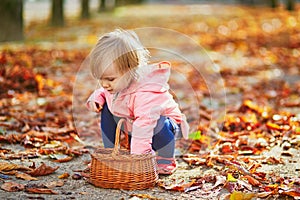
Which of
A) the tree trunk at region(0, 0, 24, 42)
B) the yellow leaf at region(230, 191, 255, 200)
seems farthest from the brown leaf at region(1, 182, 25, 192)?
the tree trunk at region(0, 0, 24, 42)

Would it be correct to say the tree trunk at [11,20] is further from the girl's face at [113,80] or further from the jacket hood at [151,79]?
the girl's face at [113,80]

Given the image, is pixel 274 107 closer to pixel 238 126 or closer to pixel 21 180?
pixel 238 126

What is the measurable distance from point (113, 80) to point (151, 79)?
282 millimetres

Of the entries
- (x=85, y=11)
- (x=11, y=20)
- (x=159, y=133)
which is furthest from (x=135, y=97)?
(x=85, y=11)

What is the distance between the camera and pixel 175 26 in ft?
51.9

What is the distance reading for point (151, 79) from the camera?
3562 mm

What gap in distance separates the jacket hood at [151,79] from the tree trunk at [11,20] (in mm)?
7928

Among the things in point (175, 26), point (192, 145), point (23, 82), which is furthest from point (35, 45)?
point (192, 145)

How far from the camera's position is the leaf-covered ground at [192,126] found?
133 inches

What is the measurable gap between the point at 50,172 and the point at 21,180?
8.4 inches

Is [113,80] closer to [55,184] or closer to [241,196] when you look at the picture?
[55,184]

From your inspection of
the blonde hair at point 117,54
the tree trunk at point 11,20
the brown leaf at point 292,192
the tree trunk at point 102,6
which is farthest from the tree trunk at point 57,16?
the brown leaf at point 292,192

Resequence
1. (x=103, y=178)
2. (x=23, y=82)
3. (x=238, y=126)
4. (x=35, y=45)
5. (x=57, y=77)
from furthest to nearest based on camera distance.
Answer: (x=35, y=45) < (x=57, y=77) < (x=23, y=82) < (x=238, y=126) < (x=103, y=178)

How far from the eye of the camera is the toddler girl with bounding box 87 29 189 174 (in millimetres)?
3359
